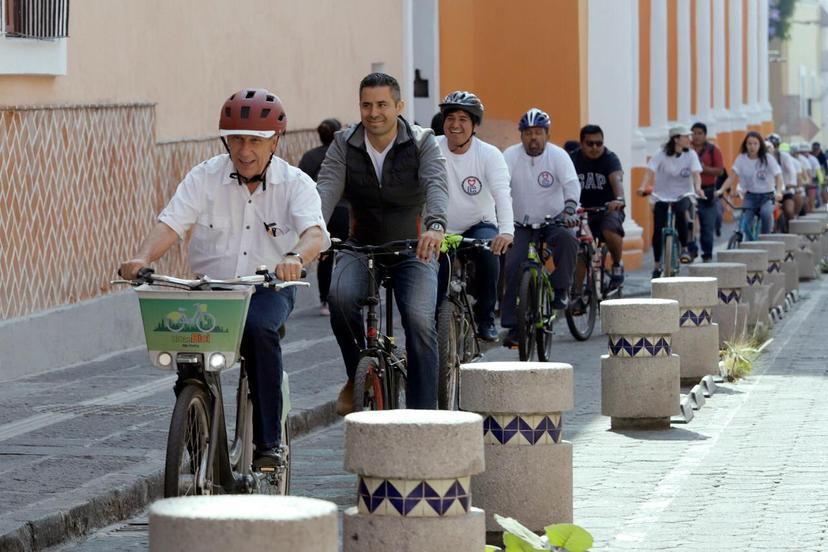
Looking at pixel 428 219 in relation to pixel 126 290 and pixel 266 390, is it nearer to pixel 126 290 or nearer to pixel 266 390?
pixel 266 390

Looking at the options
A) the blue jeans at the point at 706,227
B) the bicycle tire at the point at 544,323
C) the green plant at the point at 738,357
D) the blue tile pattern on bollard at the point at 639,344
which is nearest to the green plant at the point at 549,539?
the blue tile pattern on bollard at the point at 639,344

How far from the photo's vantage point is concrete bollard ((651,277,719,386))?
14031 millimetres

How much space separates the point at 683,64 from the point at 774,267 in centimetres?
1931

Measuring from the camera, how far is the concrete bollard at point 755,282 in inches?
725

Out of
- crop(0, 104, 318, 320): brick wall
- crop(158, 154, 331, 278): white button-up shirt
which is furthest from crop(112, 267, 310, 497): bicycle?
crop(0, 104, 318, 320): brick wall

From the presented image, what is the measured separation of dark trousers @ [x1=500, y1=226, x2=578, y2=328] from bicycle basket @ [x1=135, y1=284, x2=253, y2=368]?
793 centimetres

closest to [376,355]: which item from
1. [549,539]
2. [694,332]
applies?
[549,539]

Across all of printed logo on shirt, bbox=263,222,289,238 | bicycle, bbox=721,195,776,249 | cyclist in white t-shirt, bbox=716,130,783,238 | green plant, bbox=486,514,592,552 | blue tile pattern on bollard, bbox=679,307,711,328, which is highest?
cyclist in white t-shirt, bbox=716,130,783,238

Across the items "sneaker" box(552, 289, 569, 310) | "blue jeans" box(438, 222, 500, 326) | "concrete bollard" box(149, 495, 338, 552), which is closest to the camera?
"concrete bollard" box(149, 495, 338, 552)

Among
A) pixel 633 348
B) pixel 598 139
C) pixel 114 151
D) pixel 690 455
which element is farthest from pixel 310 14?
pixel 690 455

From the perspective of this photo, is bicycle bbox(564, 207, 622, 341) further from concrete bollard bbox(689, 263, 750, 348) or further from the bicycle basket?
the bicycle basket

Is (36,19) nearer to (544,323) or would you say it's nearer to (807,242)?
(544,323)

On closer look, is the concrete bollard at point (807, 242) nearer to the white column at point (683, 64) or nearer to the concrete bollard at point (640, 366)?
the white column at point (683, 64)

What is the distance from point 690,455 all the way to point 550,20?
17.4 m
